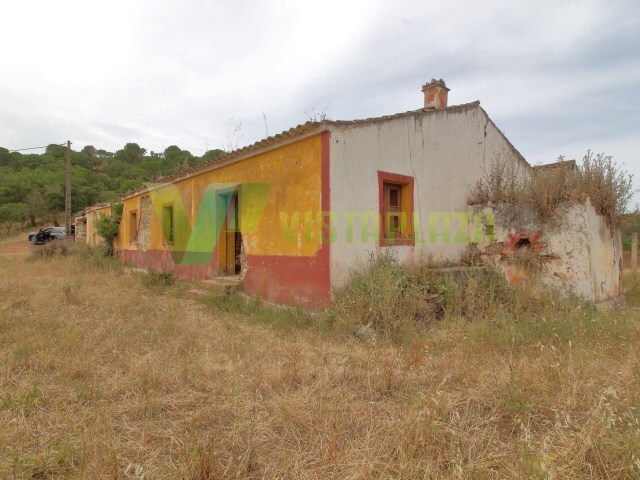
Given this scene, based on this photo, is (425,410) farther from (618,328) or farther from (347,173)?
(347,173)

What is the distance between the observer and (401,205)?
7.41m

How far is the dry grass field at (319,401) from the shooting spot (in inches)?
86.7

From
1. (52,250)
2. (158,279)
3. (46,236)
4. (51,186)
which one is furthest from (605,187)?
(51,186)

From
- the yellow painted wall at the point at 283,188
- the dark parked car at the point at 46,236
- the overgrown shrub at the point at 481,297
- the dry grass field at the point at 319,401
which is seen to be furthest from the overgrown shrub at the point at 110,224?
the overgrown shrub at the point at 481,297

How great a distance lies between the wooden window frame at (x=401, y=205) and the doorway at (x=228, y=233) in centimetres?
387

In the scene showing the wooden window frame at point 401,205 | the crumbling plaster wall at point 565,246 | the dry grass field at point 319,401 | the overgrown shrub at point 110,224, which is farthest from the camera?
the overgrown shrub at point 110,224

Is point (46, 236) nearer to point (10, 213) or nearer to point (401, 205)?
point (10, 213)

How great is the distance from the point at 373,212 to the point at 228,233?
13.6ft

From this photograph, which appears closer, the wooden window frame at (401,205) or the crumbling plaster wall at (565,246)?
the crumbling plaster wall at (565,246)

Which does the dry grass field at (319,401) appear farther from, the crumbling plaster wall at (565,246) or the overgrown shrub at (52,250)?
the overgrown shrub at (52,250)

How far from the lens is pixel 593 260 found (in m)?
6.69

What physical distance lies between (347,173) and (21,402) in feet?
16.4

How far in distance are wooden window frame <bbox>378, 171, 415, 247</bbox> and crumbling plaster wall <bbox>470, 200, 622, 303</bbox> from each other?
5.70ft

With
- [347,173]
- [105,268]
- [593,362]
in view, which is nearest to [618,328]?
[593,362]
